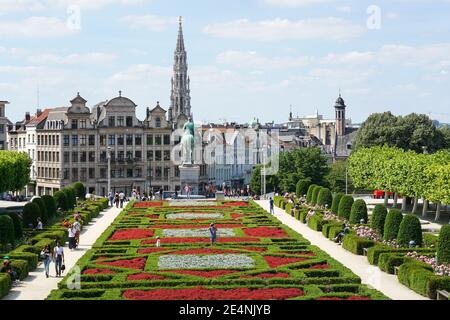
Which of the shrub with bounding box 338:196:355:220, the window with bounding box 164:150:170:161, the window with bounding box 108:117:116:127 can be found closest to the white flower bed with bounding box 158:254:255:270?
the shrub with bounding box 338:196:355:220

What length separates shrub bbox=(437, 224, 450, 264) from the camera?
129 feet

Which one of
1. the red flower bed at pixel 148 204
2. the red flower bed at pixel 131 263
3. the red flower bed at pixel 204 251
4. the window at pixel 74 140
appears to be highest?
the window at pixel 74 140

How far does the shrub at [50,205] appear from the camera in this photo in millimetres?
61781

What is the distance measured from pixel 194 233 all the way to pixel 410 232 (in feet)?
45.3

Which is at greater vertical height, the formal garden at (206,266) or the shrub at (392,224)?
the shrub at (392,224)

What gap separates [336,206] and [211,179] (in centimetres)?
6632

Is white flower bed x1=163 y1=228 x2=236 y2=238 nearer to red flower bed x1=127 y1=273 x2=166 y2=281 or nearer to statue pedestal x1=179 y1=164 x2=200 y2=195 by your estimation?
red flower bed x1=127 y1=273 x2=166 y2=281

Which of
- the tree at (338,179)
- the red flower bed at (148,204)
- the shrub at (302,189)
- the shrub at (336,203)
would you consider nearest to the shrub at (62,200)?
the red flower bed at (148,204)

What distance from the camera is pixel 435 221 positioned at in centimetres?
6444

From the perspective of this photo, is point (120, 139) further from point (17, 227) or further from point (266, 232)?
point (17, 227)

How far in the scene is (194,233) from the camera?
5419 cm

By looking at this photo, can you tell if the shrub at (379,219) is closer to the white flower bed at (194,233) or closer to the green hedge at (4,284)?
the white flower bed at (194,233)

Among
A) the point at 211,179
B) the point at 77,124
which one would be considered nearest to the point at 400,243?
the point at 77,124
